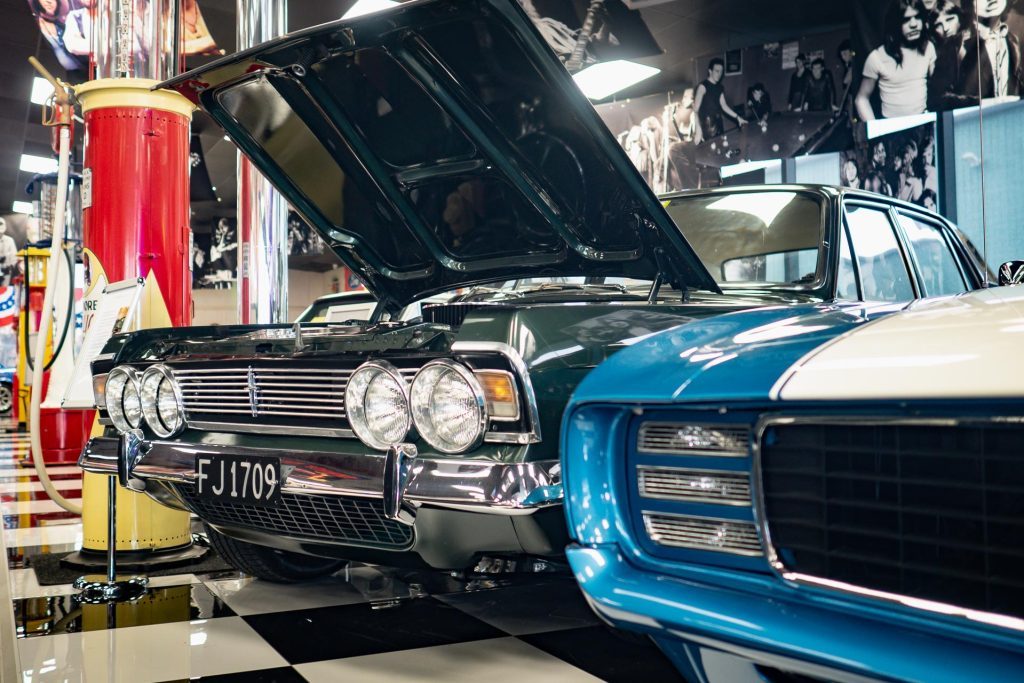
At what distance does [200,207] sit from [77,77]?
8114 millimetres

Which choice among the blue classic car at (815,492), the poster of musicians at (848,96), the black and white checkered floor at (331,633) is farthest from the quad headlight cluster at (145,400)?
the poster of musicians at (848,96)

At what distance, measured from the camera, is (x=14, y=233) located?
1738 cm

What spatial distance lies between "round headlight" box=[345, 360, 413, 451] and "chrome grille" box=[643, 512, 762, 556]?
2.30 feet

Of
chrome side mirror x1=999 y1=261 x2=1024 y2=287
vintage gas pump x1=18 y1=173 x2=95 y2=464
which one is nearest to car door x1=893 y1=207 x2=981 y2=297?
chrome side mirror x1=999 y1=261 x2=1024 y2=287

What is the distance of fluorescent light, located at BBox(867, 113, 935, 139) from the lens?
6344 mm

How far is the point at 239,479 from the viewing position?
79.1 inches

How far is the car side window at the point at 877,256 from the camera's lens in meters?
2.42

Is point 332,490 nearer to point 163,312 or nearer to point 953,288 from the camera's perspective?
point 163,312

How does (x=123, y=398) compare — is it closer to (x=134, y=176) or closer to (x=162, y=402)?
(x=162, y=402)

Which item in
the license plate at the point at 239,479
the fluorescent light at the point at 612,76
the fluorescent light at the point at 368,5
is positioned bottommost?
the license plate at the point at 239,479

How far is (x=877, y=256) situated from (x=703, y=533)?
5.29 feet

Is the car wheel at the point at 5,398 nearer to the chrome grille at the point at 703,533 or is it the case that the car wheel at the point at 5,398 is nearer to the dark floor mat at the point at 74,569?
the dark floor mat at the point at 74,569

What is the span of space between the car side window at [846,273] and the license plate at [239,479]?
1.47 m

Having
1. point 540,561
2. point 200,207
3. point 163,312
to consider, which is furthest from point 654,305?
point 200,207
